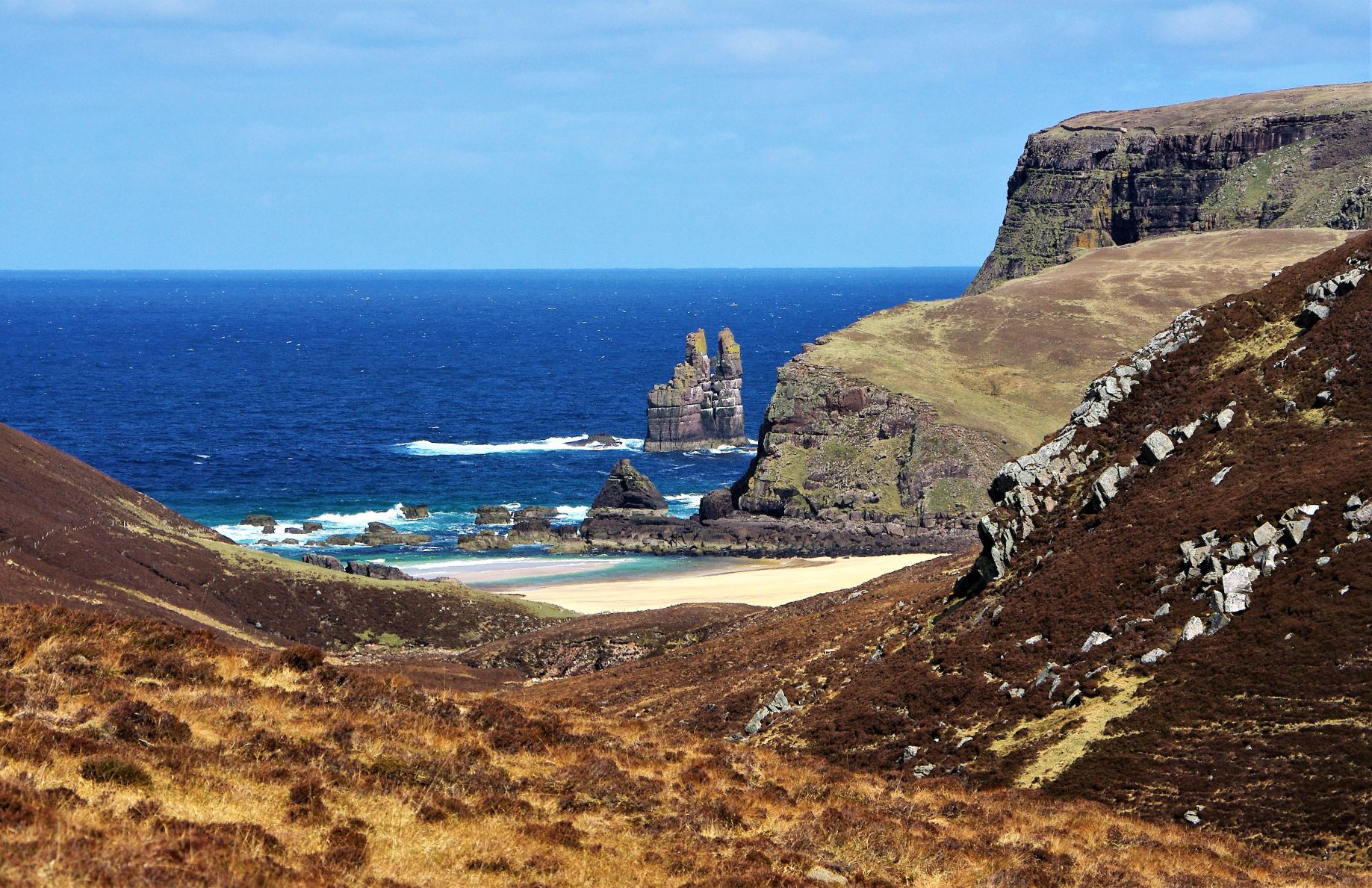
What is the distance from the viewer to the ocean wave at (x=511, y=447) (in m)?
148

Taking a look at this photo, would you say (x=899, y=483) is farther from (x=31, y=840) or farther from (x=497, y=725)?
(x=31, y=840)

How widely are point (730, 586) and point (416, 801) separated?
220ft

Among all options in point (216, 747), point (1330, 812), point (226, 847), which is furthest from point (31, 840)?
point (1330, 812)

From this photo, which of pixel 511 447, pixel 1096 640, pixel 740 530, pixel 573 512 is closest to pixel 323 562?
pixel 740 530

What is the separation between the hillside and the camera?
10894 centimetres

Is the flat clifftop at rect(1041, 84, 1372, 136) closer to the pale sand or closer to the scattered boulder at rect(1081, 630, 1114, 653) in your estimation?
the pale sand

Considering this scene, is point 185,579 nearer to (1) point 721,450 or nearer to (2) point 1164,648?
(2) point 1164,648

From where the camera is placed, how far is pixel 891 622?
40.2 meters

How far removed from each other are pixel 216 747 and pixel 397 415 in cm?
16086

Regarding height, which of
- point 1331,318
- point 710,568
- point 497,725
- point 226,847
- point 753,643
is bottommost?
point 710,568

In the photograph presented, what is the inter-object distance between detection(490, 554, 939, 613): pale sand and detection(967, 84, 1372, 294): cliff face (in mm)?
100761

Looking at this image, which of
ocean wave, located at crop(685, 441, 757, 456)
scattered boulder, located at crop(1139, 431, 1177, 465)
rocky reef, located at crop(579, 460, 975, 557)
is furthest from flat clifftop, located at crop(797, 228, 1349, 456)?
scattered boulder, located at crop(1139, 431, 1177, 465)

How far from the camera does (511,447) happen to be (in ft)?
497

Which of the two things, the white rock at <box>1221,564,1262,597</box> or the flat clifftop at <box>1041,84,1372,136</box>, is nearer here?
the white rock at <box>1221,564,1262,597</box>
